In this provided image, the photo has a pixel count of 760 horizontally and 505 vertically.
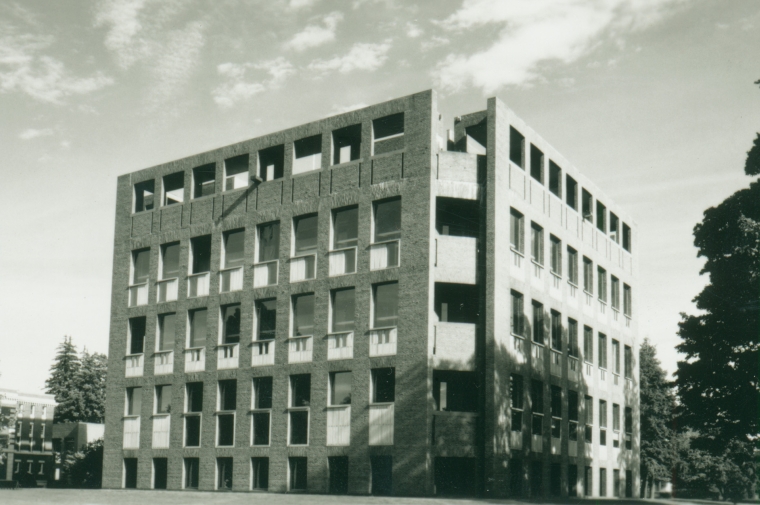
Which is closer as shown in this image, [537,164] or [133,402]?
[537,164]

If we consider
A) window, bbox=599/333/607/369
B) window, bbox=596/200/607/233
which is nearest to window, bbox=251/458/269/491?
window, bbox=599/333/607/369

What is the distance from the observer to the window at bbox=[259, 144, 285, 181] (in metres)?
39.1

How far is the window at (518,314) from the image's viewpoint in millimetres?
35438

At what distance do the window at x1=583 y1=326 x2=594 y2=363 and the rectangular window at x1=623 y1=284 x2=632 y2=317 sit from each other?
19.4ft

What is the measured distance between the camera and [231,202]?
39562mm

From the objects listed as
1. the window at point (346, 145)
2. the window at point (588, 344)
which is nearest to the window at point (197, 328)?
the window at point (346, 145)

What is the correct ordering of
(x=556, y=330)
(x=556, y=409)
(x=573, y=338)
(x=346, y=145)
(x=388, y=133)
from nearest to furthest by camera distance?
(x=388, y=133) → (x=346, y=145) → (x=556, y=409) → (x=556, y=330) → (x=573, y=338)

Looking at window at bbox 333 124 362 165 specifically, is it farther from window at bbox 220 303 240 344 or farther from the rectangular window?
the rectangular window

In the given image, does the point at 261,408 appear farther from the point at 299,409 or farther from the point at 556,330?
the point at 556,330

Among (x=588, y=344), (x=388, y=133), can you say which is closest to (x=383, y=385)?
(x=388, y=133)

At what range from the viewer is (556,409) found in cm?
3925

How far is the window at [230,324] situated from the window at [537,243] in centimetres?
1221

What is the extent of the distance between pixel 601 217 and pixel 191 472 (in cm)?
2283

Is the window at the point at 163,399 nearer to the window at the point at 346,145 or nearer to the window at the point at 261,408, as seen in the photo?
the window at the point at 261,408
